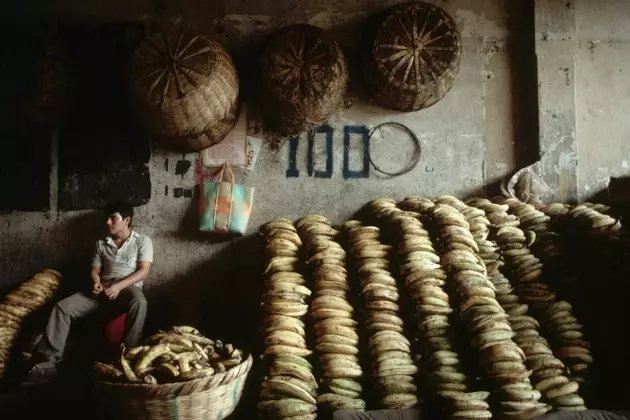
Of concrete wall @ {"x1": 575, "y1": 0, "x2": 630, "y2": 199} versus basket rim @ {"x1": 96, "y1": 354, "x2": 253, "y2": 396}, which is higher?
concrete wall @ {"x1": 575, "y1": 0, "x2": 630, "y2": 199}

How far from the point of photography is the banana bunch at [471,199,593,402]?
3.60 metres

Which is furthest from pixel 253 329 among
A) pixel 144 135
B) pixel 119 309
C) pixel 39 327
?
pixel 144 135

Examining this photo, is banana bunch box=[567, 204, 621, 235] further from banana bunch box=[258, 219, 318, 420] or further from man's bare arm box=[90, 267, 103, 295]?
man's bare arm box=[90, 267, 103, 295]

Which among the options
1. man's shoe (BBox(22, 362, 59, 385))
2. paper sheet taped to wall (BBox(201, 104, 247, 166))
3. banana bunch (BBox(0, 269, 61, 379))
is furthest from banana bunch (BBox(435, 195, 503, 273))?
banana bunch (BBox(0, 269, 61, 379))

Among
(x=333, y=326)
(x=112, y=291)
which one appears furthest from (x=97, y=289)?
(x=333, y=326)

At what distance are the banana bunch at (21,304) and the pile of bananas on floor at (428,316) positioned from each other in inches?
87.6

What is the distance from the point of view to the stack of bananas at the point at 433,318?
127 inches

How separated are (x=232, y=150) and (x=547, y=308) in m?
3.45

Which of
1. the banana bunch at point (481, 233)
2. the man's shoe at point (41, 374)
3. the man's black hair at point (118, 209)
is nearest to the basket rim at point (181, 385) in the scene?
the man's shoe at point (41, 374)

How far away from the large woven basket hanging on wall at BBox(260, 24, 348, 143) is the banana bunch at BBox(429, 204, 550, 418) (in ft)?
5.13

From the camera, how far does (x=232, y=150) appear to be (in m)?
5.51

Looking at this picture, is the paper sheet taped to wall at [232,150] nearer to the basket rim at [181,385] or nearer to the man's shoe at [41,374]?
the man's shoe at [41,374]

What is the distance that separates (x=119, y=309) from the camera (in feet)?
15.4

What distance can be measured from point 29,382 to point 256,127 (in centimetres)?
319
